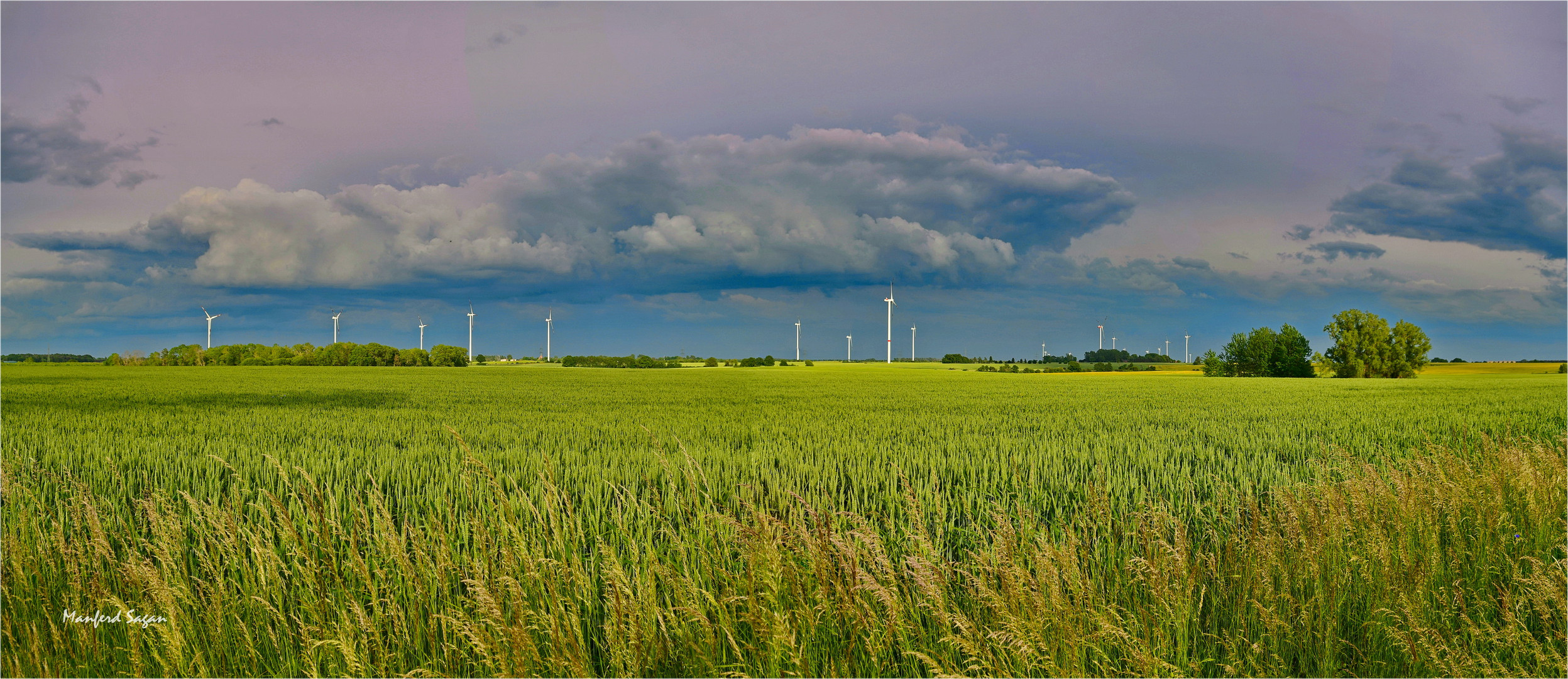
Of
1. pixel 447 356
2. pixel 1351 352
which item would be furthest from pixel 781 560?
pixel 447 356

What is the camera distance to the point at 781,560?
5.52 meters

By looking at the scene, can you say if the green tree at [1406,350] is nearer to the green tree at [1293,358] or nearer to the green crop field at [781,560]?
the green tree at [1293,358]

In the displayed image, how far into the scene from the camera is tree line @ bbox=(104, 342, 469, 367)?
429ft

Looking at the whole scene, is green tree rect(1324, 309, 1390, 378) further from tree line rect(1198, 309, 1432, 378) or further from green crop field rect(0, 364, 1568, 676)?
green crop field rect(0, 364, 1568, 676)

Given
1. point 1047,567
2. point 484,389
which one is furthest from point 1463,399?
point 484,389

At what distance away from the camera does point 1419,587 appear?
544cm

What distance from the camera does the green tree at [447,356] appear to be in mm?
141375

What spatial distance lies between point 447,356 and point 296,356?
2959cm

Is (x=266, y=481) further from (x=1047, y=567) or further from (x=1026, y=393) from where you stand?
(x=1026, y=393)

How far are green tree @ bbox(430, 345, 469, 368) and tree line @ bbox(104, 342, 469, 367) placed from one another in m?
0.19
